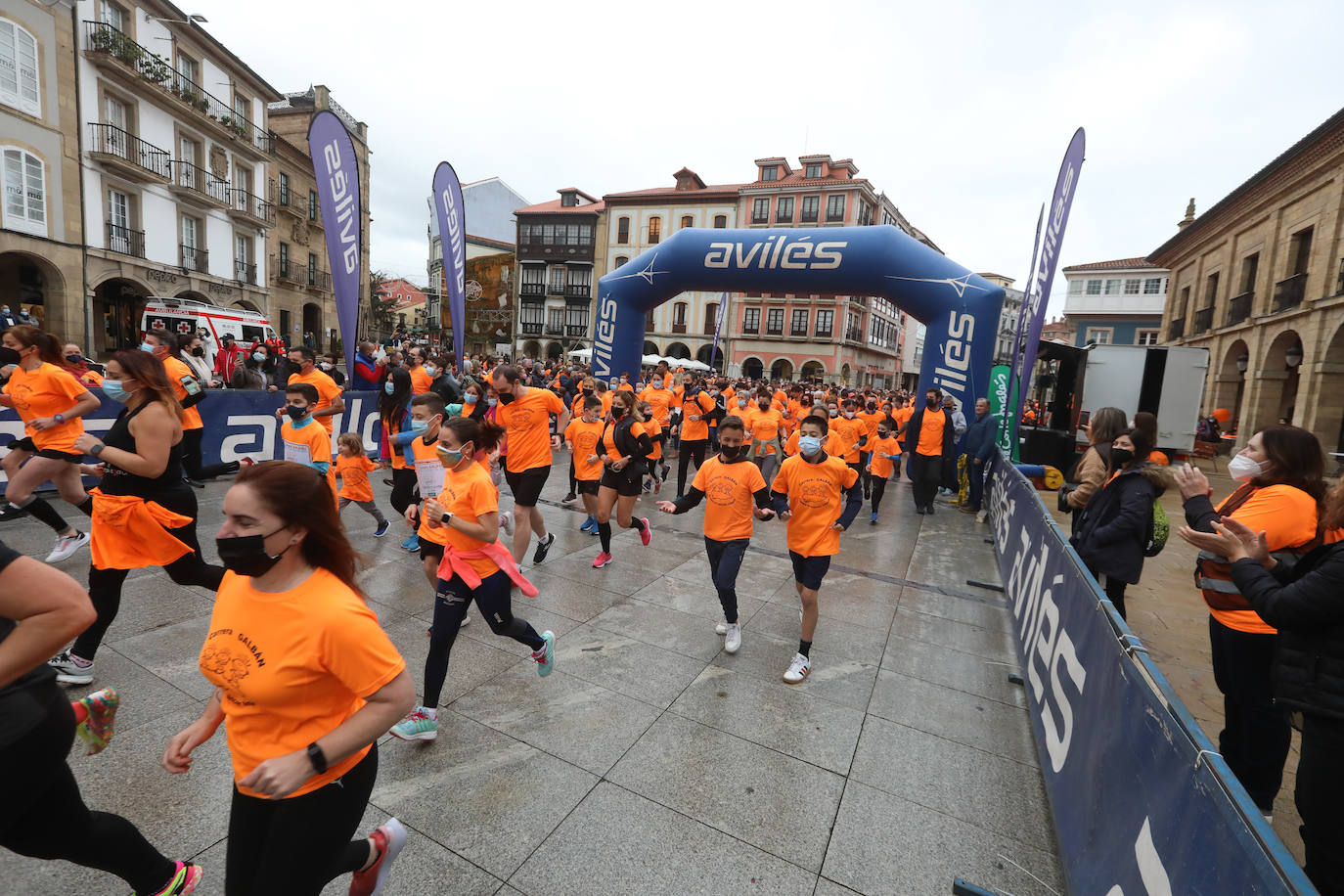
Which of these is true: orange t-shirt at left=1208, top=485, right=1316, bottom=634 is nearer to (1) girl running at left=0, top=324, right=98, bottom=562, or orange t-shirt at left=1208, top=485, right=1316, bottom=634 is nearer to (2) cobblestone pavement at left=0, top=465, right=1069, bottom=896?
(2) cobblestone pavement at left=0, top=465, right=1069, bottom=896

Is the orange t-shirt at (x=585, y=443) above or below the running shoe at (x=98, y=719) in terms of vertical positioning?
above

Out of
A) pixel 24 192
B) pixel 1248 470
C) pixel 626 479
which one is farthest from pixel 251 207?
pixel 1248 470

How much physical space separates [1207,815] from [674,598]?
163 inches

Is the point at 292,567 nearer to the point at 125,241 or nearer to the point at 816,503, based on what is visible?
the point at 816,503

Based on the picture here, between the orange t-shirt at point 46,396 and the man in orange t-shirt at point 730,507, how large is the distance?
4624mm

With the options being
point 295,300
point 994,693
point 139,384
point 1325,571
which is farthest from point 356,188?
point 295,300

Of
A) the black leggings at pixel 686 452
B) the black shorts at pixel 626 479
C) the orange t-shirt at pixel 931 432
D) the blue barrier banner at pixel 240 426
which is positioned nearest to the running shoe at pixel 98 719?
the black shorts at pixel 626 479

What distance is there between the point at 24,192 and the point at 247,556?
24375 mm

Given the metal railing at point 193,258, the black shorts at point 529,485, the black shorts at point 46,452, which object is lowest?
the black shorts at point 529,485

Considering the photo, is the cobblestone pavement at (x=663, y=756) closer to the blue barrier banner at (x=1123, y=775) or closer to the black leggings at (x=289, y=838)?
the blue barrier banner at (x=1123, y=775)

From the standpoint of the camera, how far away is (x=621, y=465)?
5.90 metres

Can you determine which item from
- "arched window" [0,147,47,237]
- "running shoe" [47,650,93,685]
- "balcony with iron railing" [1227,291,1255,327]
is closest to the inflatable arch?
"running shoe" [47,650,93,685]

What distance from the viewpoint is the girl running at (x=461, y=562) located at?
3.14 metres

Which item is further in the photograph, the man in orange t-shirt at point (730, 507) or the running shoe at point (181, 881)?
the man in orange t-shirt at point (730, 507)
